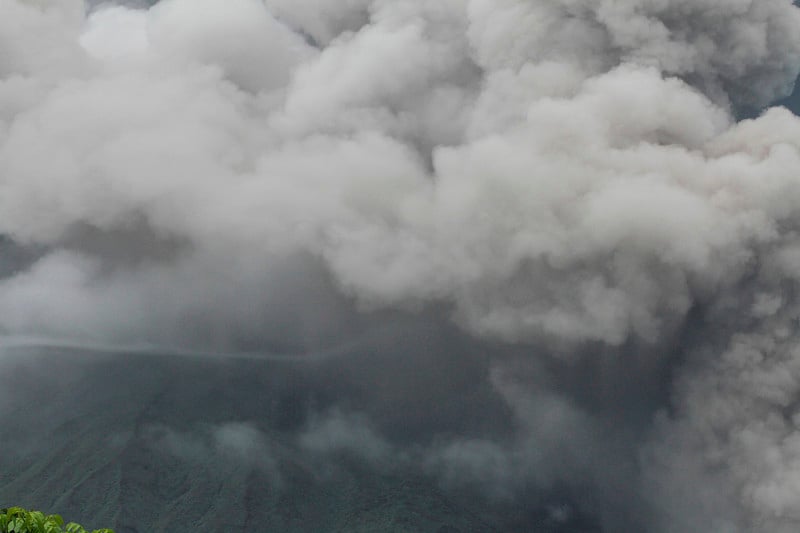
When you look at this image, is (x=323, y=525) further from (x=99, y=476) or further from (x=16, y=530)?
(x=16, y=530)

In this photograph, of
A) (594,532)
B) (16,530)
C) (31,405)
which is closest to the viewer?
(16,530)

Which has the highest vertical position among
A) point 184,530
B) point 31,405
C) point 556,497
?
point 31,405

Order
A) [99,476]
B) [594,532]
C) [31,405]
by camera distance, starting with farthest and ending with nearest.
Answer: [31,405] → [99,476] → [594,532]

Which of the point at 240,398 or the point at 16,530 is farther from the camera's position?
the point at 240,398

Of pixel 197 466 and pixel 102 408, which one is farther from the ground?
pixel 102 408

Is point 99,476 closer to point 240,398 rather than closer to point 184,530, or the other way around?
point 184,530

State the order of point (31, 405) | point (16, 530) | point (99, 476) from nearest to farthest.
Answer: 1. point (16, 530)
2. point (99, 476)
3. point (31, 405)

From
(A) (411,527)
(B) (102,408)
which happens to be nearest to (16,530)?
(A) (411,527)

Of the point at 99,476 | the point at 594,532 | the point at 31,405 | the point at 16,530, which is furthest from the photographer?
the point at 31,405

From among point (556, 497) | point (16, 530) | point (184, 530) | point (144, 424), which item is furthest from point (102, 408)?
point (16, 530)
